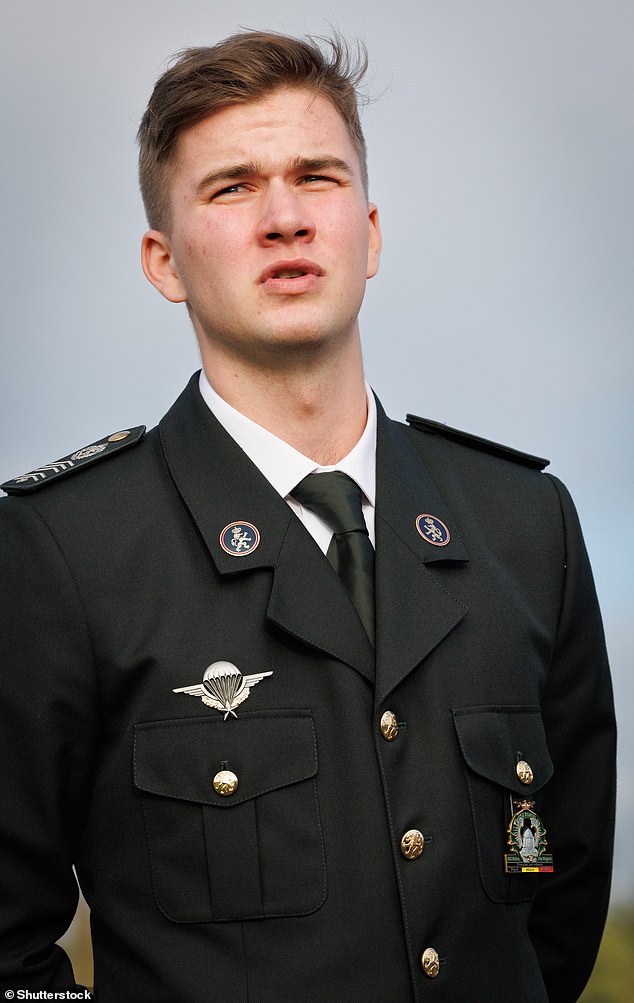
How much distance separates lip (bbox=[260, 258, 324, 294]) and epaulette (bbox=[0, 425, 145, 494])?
0.54 metres

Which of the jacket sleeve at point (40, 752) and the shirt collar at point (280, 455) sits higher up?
the shirt collar at point (280, 455)

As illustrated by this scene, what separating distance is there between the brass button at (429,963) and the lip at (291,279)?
143 centimetres

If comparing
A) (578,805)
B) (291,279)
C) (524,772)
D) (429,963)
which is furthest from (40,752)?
(578,805)

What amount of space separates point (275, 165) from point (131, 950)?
5.74 feet

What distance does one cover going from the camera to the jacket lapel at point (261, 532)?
96.4 inches

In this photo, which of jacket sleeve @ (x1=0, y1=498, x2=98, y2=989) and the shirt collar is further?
the shirt collar

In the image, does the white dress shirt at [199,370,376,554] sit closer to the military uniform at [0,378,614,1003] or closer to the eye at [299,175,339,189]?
the military uniform at [0,378,614,1003]

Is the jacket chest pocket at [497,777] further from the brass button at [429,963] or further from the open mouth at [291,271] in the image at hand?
the open mouth at [291,271]

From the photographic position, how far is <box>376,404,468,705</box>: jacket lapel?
2465mm

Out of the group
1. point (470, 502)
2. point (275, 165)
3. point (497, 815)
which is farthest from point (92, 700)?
point (275, 165)

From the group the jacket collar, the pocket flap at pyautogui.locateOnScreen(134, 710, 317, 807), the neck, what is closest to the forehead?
the neck

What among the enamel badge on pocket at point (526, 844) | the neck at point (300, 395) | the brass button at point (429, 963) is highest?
the neck at point (300, 395)

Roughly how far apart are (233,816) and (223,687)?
257mm

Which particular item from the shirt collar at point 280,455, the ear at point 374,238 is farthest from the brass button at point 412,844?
the ear at point 374,238
